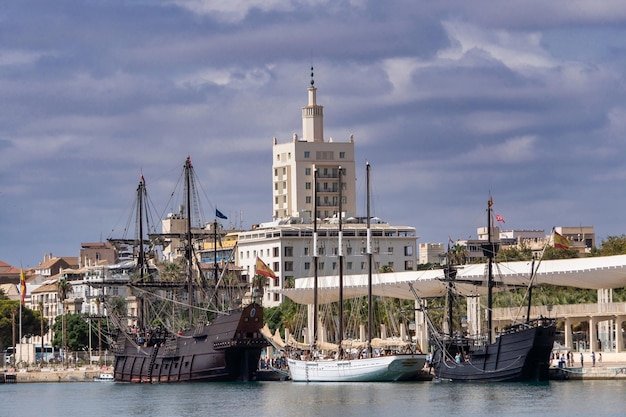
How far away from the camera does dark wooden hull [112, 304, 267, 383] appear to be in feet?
362

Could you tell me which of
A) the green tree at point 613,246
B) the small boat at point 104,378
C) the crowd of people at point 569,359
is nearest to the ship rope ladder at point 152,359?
the small boat at point 104,378

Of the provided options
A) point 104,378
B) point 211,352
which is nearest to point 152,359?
point 211,352

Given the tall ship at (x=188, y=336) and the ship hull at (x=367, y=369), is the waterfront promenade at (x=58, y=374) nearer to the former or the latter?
the tall ship at (x=188, y=336)

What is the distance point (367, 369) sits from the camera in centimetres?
10225

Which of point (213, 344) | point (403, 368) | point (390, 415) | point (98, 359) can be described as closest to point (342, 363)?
point (403, 368)

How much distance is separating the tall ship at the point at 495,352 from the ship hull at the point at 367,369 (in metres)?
1.72

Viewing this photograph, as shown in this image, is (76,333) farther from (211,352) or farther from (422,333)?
(211,352)

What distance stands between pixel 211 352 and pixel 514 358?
26913 millimetres

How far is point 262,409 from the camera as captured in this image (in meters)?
85.1

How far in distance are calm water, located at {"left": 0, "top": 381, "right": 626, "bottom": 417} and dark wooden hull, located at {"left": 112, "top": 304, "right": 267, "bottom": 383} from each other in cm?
175

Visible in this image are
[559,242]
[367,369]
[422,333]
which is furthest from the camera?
[422,333]

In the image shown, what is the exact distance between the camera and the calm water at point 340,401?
259 feet

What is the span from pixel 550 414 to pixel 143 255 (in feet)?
209

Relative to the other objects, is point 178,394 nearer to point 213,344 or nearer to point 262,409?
point 213,344
